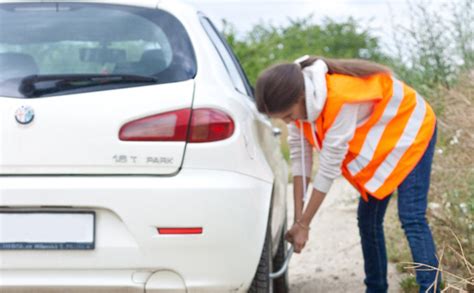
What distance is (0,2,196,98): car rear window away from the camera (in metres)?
3.80

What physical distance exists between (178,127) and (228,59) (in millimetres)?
1178

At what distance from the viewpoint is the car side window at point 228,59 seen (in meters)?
4.35

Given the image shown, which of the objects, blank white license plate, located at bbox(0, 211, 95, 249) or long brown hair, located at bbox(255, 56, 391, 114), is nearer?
blank white license plate, located at bbox(0, 211, 95, 249)

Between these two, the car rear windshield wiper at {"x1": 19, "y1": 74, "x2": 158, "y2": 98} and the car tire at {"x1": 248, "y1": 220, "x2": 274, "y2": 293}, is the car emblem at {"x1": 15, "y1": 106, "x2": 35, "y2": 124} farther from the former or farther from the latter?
the car tire at {"x1": 248, "y1": 220, "x2": 274, "y2": 293}

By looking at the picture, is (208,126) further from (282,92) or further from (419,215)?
(419,215)

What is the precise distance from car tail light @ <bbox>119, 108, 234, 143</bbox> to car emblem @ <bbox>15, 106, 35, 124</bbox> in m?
0.36

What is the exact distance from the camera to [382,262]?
511 centimetres

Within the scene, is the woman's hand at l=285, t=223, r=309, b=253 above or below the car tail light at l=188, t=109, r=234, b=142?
below

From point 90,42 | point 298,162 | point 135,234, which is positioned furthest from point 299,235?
point 90,42

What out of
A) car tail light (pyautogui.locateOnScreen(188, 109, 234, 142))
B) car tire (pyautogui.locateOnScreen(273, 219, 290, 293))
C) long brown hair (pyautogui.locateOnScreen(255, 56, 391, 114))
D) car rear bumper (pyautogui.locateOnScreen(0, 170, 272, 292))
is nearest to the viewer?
car rear bumper (pyautogui.locateOnScreen(0, 170, 272, 292))

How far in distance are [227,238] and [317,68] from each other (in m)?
1.16

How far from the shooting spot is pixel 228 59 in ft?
15.4

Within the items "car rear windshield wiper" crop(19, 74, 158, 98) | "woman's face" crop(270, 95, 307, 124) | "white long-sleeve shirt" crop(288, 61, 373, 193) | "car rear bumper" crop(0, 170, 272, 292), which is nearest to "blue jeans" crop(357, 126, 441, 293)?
"white long-sleeve shirt" crop(288, 61, 373, 193)

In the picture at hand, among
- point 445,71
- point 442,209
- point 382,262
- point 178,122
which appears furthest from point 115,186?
point 445,71
